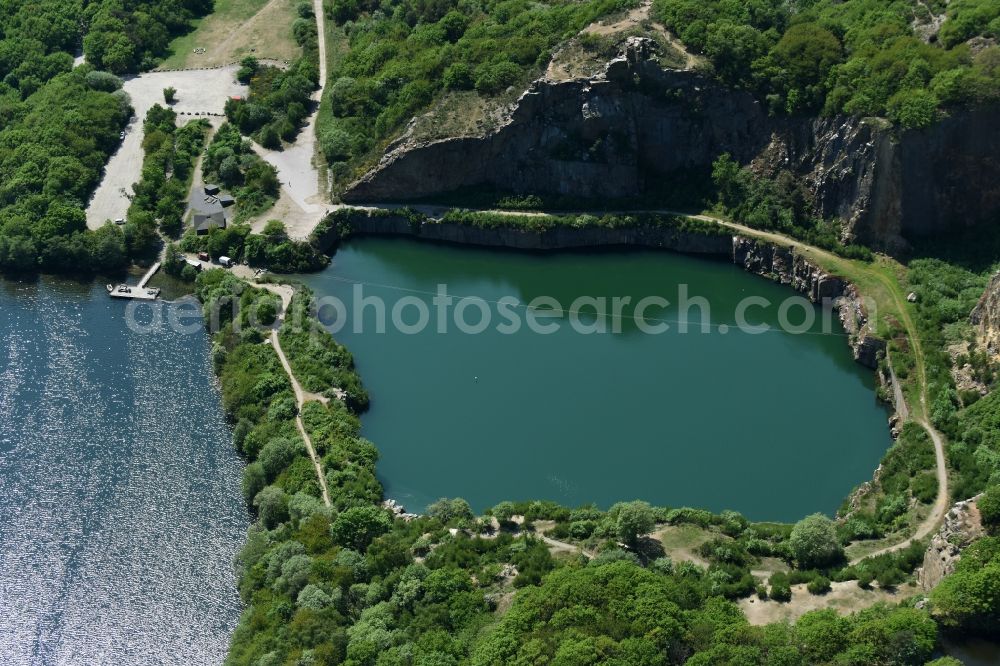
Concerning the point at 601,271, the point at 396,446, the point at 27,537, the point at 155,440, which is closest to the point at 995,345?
the point at 601,271

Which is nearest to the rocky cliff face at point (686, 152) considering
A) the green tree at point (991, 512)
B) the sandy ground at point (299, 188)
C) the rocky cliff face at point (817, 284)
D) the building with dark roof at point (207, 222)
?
the sandy ground at point (299, 188)

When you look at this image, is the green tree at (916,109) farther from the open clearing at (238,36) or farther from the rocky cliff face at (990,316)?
the open clearing at (238,36)

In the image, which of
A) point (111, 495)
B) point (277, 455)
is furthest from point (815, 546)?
point (111, 495)

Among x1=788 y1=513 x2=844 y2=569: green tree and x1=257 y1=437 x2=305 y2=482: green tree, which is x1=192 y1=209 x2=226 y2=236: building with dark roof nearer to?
x1=257 y1=437 x2=305 y2=482: green tree

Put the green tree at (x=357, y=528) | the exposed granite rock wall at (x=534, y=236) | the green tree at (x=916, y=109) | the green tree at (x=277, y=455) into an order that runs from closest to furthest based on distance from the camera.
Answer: the green tree at (x=357, y=528), the green tree at (x=277, y=455), the green tree at (x=916, y=109), the exposed granite rock wall at (x=534, y=236)

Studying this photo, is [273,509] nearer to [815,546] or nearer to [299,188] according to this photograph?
[815,546]

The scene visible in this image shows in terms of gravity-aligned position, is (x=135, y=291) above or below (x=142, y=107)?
below
